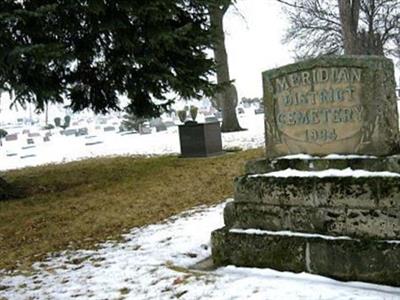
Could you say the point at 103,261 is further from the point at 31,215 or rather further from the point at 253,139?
the point at 253,139

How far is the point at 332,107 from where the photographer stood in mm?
4715

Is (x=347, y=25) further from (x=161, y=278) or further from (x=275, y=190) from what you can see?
(x=161, y=278)

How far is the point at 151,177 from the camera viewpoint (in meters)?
10.9

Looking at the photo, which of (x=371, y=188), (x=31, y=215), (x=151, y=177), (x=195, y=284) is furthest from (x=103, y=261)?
(x=151, y=177)

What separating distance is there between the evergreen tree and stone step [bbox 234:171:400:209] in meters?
4.77

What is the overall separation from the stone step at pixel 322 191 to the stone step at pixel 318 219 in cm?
4

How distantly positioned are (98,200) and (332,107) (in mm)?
5156

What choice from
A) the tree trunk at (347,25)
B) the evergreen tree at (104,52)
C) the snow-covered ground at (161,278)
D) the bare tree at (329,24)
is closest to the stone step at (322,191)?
the snow-covered ground at (161,278)

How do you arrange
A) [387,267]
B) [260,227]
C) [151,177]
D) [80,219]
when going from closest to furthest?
1. [387,267]
2. [260,227]
3. [80,219]
4. [151,177]

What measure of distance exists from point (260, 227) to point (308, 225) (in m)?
0.48

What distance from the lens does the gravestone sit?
13.8 feet

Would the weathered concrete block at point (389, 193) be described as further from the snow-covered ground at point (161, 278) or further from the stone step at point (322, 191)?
the snow-covered ground at point (161, 278)

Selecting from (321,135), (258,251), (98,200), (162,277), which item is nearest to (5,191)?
(98,200)

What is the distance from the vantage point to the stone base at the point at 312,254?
406cm
